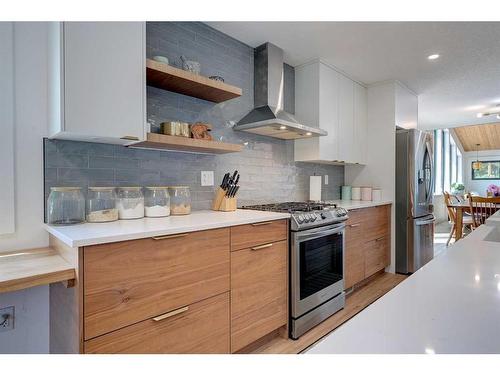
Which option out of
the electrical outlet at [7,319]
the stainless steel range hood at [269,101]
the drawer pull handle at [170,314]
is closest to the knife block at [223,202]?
the stainless steel range hood at [269,101]

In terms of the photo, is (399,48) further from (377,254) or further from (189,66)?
(377,254)

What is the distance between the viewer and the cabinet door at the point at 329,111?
301 centimetres

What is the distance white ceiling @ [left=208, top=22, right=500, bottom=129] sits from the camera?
7.72ft

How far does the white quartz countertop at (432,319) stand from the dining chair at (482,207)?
462 centimetres

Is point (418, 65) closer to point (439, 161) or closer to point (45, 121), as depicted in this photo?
point (45, 121)

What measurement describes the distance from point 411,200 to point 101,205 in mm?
3341

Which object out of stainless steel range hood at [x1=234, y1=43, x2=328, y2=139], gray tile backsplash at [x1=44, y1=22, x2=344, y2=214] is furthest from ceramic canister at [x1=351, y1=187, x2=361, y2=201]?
stainless steel range hood at [x1=234, y1=43, x2=328, y2=139]

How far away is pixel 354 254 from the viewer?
2.85 meters

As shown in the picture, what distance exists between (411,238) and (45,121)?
12.4 feet

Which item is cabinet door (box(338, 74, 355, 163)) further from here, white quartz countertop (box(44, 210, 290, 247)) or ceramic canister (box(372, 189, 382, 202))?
white quartz countertop (box(44, 210, 290, 247))

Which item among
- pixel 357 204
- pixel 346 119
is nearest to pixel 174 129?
pixel 357 204
